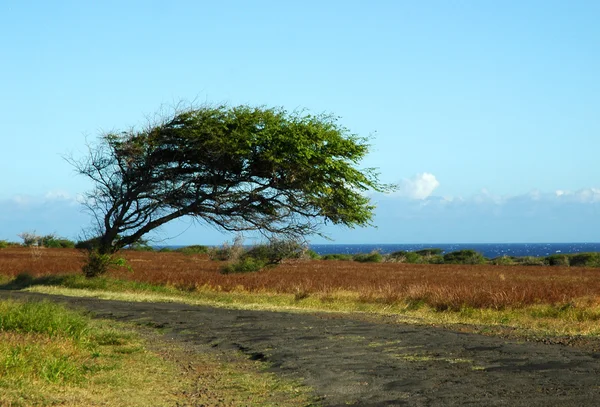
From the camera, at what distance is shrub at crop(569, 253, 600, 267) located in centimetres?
8019

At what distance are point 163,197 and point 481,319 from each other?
1650 centimetres

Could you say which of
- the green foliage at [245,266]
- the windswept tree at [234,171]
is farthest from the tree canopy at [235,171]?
the green foliage at [245,266]

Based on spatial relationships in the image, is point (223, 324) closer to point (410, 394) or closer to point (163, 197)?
point (410, 394)

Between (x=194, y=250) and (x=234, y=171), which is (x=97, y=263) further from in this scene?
(x=194, y=250)

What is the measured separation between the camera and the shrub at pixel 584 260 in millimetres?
80188

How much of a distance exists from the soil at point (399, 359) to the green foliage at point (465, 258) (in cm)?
6740

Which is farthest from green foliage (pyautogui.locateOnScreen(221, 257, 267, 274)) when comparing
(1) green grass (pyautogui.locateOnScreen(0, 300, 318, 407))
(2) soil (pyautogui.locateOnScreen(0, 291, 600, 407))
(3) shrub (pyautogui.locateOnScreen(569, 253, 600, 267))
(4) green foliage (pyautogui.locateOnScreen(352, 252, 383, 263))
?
(3) shrub (pyautogui.locateOnScreen(569, 253, 600, 267))

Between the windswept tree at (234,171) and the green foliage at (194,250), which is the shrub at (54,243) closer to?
the green foliage at (194,250)

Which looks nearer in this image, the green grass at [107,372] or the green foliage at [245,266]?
the green grass at [107,372]

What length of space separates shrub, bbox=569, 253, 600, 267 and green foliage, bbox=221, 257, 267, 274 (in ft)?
140

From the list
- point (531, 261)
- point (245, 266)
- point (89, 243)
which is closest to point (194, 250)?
point (531, 261)

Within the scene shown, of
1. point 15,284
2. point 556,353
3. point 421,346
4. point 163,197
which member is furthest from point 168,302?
point 556,353

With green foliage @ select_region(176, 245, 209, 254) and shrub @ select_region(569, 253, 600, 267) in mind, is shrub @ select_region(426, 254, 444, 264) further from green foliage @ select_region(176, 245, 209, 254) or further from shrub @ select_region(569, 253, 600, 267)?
green foliage @ select_region(176, 245, 209, 254)

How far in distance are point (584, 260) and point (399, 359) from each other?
246ft
